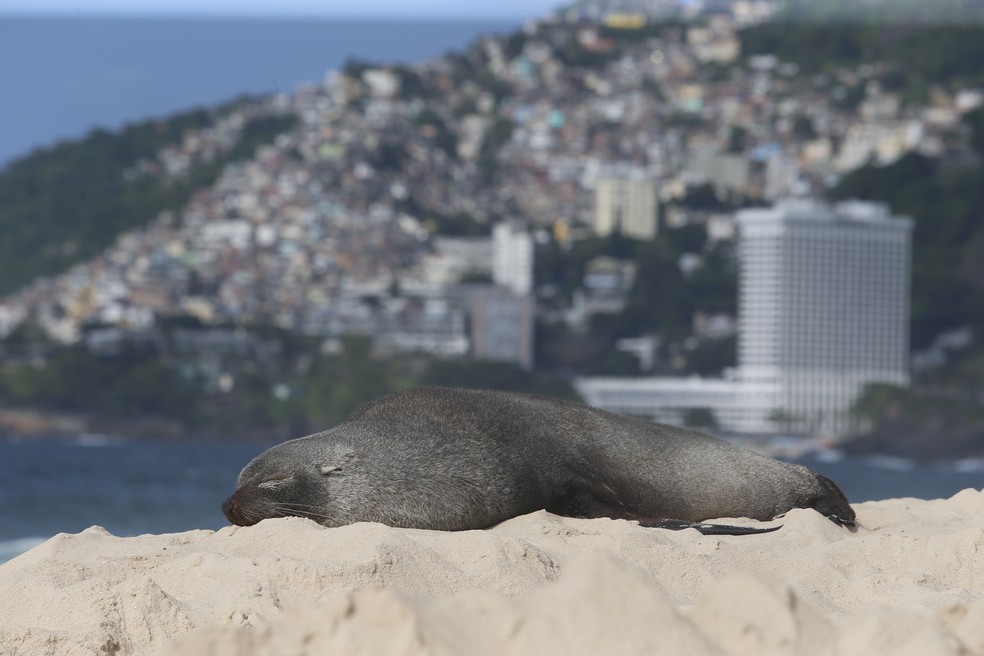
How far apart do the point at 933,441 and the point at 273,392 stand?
3195 centimetres

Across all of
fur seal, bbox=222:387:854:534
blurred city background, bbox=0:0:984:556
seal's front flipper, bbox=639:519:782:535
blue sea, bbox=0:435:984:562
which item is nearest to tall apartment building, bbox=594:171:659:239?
blurred city background, bbox=0:0:984:556

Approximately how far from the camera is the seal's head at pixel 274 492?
19.2 ft

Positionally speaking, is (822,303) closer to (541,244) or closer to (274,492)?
(541,244)

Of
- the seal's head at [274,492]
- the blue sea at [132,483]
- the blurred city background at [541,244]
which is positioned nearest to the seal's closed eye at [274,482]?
the seal's head at [274,492]

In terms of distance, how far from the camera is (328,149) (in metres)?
125

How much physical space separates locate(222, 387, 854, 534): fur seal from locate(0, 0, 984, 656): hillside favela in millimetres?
13

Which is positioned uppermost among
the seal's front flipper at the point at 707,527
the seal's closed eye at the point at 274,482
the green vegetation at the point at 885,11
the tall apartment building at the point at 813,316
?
the green vegetation at the point at 885,11

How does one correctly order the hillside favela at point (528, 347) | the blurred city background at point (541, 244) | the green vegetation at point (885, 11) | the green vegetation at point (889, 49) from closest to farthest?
the hillside favela at point (528, 347) < the blurred city background at point (541, 244) < the green vegetation at point (889, 49) < the green vegetation at point (885, 11)

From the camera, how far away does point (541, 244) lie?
113 m

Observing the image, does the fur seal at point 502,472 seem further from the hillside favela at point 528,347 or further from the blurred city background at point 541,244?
the blurred city background at point 541,244

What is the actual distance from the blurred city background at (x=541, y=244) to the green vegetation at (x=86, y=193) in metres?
0.23

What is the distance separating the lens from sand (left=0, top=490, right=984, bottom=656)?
3.28m

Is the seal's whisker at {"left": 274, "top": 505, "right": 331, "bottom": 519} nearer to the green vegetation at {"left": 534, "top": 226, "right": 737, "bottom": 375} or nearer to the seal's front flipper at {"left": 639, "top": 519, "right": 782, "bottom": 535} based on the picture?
the seal's front flipper at {"left": 639, "top": 519, "right": 782, "bottom": 535}

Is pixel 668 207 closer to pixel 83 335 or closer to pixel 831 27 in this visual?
pixel 831 27
